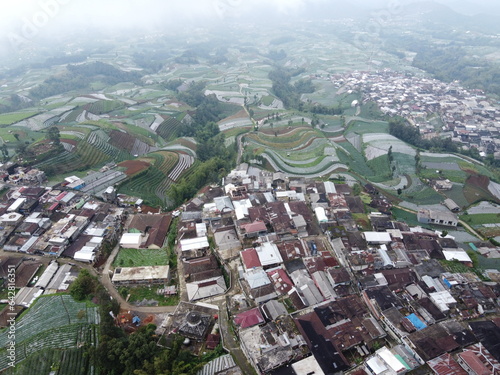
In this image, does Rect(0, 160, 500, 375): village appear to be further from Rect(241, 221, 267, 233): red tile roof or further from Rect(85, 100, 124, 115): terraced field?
Rect(85, 100, 124, 115): terraced field

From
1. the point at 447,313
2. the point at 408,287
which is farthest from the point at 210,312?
the point at 447,313

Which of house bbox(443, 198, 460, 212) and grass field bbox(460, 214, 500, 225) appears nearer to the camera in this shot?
grass field bbox(460, 214, 500, 225)

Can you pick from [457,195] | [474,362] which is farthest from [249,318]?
[457,195]

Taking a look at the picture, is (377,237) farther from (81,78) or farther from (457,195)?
(81,78)

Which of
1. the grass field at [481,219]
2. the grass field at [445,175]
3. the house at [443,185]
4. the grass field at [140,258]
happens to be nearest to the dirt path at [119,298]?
the grass field at [140,258]

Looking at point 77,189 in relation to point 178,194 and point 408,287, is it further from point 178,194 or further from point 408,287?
point 408,287

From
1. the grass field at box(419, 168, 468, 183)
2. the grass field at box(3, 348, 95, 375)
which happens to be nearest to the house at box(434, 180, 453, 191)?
the grass field at box(419, 168, 468, 183)
